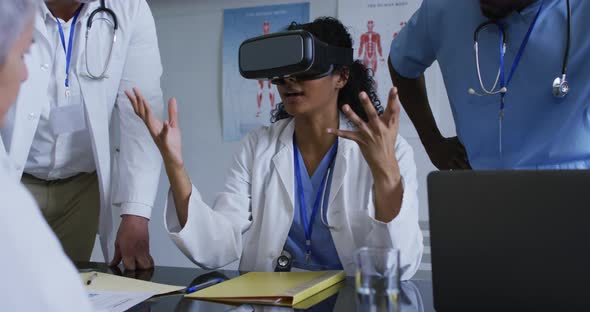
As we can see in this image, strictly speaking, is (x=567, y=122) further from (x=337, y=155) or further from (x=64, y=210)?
(x=64, y=210)

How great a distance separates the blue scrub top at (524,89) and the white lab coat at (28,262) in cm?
114

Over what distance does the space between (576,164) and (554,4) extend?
0.38 meters

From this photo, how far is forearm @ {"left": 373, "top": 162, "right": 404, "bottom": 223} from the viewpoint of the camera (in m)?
1.22

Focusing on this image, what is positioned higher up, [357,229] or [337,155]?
[337,155]

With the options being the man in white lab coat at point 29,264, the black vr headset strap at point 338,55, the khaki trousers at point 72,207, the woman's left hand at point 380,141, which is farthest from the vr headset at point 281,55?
the man in white lab coat at point 29,264

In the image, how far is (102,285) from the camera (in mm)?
1141

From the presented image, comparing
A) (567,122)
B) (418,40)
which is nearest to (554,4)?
(567,122)

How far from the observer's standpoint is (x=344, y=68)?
1.63m

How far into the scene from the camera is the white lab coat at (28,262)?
453 millimetres

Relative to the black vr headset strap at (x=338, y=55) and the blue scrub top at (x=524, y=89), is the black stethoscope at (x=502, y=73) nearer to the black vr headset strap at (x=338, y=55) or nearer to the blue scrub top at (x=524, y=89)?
the blue scrub top at (x=524, y=89)

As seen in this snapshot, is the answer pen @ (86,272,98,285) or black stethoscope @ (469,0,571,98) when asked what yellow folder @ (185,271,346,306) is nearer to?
pen @ (86,272,98,285)

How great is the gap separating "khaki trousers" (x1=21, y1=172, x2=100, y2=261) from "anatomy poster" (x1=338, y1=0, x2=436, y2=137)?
4.82 feet

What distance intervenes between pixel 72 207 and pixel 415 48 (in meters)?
1.10

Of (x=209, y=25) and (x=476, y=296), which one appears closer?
(x=476, y=296)
